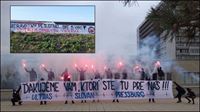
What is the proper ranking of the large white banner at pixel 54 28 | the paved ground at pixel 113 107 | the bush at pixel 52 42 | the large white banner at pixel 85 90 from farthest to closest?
the large white banner at pixel 54 28
the bush at pixel 52 42
the large white banner at pixel 85 90
the paved ground at pixel 113 107

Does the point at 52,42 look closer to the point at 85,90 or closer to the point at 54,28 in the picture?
the point at 54,28

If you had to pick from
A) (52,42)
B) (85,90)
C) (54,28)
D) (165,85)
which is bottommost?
(85,90)

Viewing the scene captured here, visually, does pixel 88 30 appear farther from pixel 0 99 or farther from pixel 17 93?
pixel 17 93

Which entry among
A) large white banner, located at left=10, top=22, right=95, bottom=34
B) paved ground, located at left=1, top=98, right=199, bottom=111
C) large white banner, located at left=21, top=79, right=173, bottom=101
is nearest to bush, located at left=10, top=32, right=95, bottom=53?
large white banner, located at left=10, top=22, right=95, bottom=34

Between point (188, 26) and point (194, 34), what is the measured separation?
0.97 feet

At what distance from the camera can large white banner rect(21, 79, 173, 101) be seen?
27156mm

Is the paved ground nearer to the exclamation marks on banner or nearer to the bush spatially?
the exclamation marks on banner

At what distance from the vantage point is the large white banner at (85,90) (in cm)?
2716

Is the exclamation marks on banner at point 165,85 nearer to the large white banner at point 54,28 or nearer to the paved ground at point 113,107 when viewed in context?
the paved ground at point 113,107

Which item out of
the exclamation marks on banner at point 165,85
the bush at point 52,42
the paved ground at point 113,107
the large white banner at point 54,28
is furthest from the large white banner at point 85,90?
the large white banner at point 54,28

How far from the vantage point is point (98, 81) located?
27.3 meters

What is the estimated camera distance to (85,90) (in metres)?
27.3

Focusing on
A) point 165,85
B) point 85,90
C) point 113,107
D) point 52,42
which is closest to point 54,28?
point 52,42

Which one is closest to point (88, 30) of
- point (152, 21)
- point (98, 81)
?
point (98, 81)
